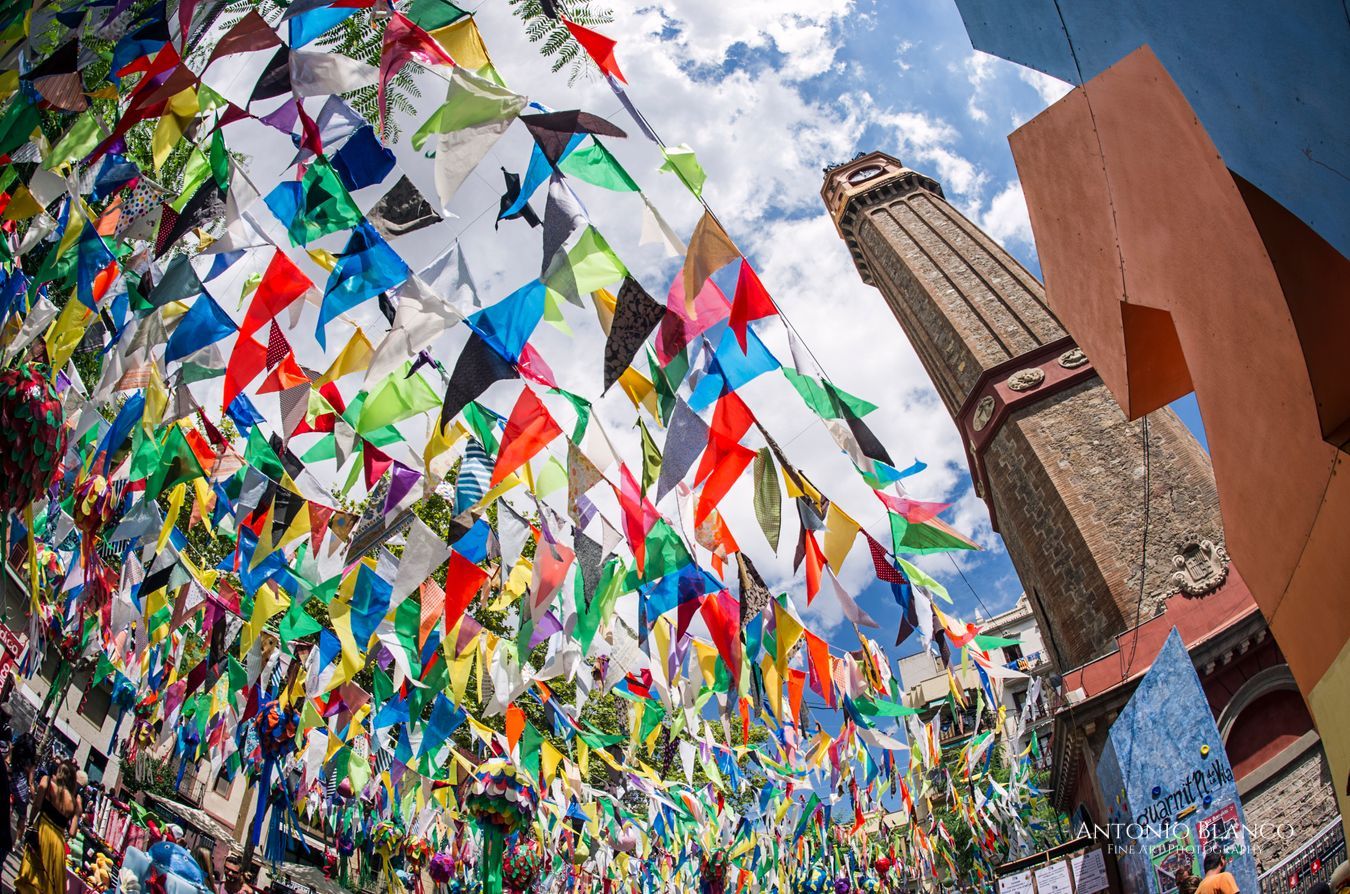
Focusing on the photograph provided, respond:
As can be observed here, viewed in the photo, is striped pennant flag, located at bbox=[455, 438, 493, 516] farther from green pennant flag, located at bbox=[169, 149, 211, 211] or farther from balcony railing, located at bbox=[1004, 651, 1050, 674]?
balcony railing, located at bbox=[1004, 651, 1050, 674]

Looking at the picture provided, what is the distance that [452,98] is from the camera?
4.04m

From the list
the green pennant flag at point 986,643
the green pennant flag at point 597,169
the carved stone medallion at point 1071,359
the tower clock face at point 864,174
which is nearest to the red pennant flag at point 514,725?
the green pennant flag at point 986,643

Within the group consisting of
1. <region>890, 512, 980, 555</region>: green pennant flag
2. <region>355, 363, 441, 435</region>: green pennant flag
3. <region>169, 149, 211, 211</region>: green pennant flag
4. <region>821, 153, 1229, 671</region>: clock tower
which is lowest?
<region>890, 512, 980, 555</region>: green pennant flag

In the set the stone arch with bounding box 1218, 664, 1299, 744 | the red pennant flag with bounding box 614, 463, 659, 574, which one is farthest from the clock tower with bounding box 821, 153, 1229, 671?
the red pennant flag with bounding box 614, 463, 659, 574

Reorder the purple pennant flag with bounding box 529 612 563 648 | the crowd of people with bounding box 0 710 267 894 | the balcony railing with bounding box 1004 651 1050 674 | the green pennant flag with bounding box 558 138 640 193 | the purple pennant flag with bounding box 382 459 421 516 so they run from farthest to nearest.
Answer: the balcony railing with bounding box 1004 651 1050 674 → the purple pennant flag with bounding box 529 612 563 648 → the crowd of people with bounding box 0 710 267 894 → the purple pennant flag with bounding box 382 459 421 516 → the green pennant flag with bounding box 558 138 640 193

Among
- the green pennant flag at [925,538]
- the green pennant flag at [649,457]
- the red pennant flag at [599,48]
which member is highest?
the red pennant flag at [599,48]

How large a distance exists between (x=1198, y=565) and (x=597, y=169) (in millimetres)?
16894

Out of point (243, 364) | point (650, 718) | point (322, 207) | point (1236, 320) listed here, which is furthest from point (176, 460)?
point (1236, 320)

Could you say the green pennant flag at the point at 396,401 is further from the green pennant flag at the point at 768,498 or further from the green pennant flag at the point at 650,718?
the green pennant flag at the point at 650,718

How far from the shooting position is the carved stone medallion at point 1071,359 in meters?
23.0

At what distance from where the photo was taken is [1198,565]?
56.4ft

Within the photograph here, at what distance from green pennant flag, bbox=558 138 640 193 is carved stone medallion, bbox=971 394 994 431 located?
70.4 ft

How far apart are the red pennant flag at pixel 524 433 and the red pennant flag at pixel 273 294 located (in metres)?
1.35

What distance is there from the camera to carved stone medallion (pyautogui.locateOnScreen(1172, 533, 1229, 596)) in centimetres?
1623
